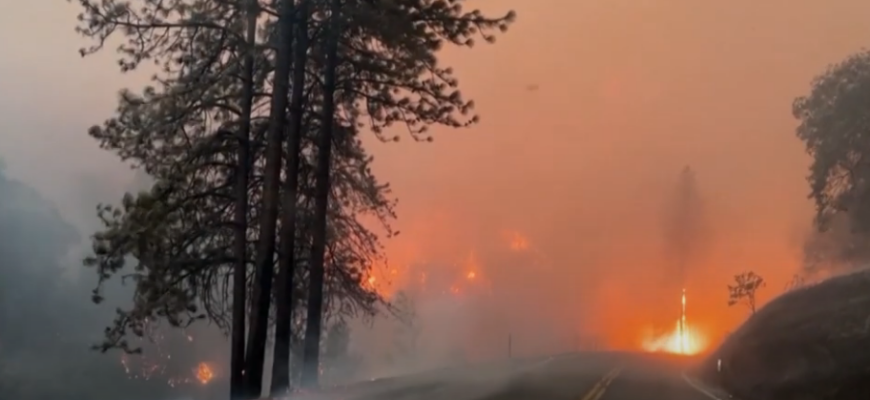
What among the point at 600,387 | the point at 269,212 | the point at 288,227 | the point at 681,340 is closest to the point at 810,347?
the point at 600,387

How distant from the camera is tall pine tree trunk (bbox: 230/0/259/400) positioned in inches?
856

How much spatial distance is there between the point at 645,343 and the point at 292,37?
68.8 m

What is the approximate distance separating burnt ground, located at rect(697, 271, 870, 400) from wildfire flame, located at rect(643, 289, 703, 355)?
166ft

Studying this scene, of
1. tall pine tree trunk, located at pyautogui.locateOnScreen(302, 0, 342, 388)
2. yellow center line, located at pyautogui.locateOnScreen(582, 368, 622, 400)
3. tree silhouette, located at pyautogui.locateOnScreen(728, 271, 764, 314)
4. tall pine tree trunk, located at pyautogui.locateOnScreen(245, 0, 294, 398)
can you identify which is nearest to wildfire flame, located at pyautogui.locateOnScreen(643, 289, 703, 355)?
tree silhouette, located at pyautogui.locateOnScreen(728, 271, 764, 314)

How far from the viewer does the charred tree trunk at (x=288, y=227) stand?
21.8 m

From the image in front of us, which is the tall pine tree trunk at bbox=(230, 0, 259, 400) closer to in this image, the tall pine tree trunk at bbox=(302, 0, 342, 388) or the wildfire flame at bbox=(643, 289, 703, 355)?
the tall pine tree trunk at bbox=(302, 0, 342, 388)

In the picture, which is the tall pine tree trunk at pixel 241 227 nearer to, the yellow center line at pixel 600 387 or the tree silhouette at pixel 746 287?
the yellow center line at pixel 600 387

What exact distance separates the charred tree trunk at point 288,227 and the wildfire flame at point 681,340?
60014 millimetres

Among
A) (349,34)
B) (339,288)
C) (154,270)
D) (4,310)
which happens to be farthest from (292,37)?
(4,310)

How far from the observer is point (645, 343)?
3270 inches

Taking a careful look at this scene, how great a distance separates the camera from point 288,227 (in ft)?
72.8

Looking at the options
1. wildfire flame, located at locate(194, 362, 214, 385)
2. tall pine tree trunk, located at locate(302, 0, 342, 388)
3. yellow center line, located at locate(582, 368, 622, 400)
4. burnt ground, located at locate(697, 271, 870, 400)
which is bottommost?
wildfire flame, located at locate(194, 362, 214, 385)

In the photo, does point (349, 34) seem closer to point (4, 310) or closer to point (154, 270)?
point (154, 270)

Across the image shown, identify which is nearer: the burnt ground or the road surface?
the burnt ground
